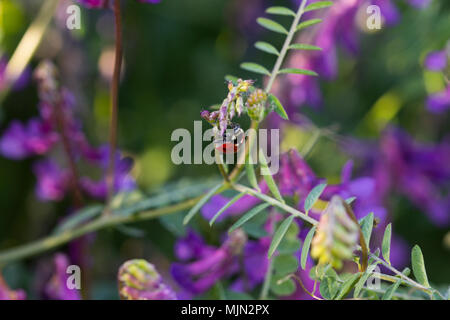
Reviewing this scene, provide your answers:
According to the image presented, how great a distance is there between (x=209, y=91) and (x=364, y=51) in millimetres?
355

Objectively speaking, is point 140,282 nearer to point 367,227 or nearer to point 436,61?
point 367,227

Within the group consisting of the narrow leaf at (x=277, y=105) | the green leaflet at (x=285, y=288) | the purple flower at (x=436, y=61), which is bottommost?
the green leaflet at (x=285, y=288)

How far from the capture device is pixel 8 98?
4.04 ft

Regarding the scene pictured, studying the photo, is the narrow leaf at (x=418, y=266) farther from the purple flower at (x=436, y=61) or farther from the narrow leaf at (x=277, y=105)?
the purple flower at (x=436, y=61)

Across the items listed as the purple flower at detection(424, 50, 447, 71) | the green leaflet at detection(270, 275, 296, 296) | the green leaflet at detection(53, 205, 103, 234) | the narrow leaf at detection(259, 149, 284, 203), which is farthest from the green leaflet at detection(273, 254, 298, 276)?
the purple flower at detection(424, 50, 447, 71)

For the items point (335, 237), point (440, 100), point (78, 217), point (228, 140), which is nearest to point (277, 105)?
point (228, 140)

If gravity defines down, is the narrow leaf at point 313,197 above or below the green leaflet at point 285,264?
above

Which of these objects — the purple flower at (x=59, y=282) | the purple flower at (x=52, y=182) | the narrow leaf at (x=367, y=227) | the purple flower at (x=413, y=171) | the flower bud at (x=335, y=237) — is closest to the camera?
the flower bud at (x=335, y=237)

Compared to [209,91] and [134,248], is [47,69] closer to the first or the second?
[134,248]

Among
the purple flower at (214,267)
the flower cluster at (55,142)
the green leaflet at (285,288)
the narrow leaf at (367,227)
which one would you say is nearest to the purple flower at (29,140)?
the flower cluster at (55,142)

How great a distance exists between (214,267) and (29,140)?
32 centimetres

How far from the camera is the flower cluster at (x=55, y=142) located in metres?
0.79

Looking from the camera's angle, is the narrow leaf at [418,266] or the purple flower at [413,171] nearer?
the narrow leaf at [418,266]
